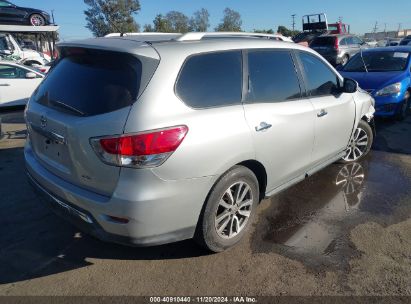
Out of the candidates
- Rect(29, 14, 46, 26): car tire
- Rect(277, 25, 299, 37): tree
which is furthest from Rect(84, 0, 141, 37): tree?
Rect(29, 14, 46, 26): car tire

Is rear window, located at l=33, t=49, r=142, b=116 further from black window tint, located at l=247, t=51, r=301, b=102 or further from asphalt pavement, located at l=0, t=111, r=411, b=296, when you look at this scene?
asphalt pavement, located at l=0, t=111, r=411, b=296

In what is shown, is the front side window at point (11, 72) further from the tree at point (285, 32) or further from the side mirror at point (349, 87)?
the tree at point (285, 32)

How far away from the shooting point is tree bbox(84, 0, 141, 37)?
57312 mm

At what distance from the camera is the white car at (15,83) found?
9.84 m

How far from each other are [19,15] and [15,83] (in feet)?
34.0

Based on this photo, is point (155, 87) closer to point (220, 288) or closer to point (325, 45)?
point (220, 288)

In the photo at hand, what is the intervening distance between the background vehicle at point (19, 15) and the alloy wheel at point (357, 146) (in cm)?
1820

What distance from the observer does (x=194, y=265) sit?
10.2ft

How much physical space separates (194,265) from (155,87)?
153 cm

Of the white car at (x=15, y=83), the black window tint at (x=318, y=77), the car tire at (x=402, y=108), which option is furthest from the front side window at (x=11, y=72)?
the car tire at (x=402, y=108)

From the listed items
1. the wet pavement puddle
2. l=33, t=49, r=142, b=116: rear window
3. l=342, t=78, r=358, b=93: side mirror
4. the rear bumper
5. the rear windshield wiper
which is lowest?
the wet pavement puddle

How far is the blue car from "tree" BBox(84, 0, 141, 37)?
53.0 meters

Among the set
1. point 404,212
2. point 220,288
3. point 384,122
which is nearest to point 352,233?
point 404,212

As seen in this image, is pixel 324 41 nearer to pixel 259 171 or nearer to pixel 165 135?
pixel 259 171
